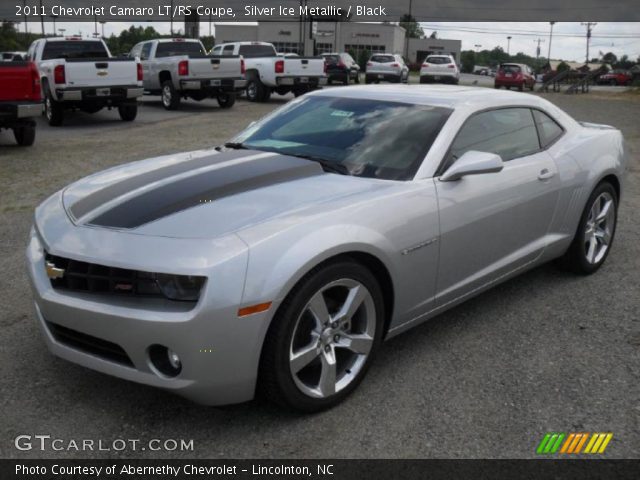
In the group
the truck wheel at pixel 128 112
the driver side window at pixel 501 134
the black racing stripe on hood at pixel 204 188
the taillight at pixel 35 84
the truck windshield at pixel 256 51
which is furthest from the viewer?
the truck windshield at pixel 256 51

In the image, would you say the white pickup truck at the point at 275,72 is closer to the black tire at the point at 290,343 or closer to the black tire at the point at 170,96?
the black tire at the point at 170,96

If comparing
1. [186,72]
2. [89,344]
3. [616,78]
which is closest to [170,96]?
[186,72]

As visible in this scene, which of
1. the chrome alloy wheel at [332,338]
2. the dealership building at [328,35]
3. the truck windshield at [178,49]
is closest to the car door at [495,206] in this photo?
the chrome alloy wheel at [332,338]

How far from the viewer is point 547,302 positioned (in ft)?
15.0

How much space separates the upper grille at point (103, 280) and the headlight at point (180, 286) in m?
0.03

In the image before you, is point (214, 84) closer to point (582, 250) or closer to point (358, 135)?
point (582, 250)

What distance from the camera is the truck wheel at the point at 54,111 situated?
14398 mm

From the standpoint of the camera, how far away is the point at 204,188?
10.9ft

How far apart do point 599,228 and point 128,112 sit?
42.5ft

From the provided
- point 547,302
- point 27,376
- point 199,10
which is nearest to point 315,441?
point 27,376

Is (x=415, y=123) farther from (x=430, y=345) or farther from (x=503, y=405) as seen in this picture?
(x=503, y=405)

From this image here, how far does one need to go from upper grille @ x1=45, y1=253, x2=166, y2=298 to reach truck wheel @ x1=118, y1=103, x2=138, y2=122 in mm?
13404
